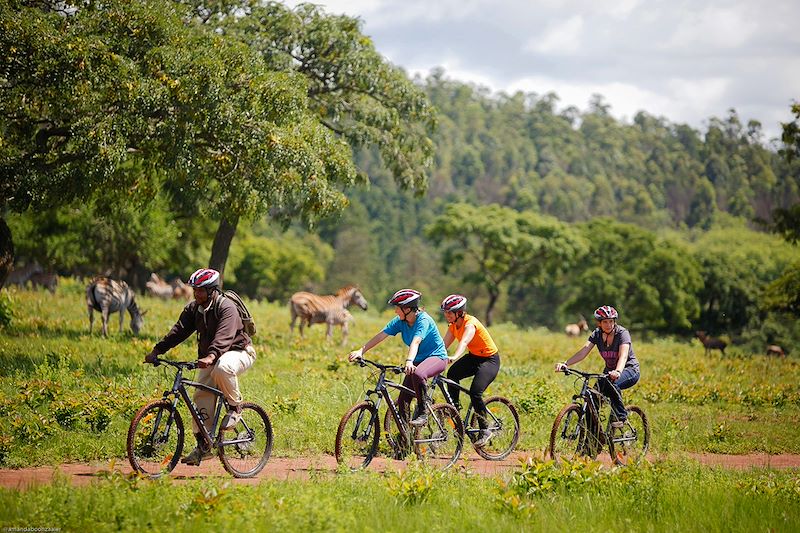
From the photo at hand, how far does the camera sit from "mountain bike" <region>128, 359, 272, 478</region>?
876cm

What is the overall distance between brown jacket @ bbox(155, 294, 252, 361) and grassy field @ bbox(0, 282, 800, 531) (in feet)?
2.84

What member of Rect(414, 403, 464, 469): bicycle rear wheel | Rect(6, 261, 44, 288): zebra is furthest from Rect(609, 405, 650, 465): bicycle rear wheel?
Rect(6, 261, 44, 288): zebra

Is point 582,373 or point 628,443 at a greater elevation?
point 582,373

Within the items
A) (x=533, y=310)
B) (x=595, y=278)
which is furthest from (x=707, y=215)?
(x=595, y=278)

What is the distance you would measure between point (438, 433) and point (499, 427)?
45.6 inches

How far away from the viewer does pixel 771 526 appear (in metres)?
8.66

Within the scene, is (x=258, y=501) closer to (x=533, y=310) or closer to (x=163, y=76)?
(x=163, y=76)

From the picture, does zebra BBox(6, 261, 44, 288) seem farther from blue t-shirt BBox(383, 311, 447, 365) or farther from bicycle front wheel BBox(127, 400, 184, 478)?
blue t-shirt BBox(383, 311, 447, 365)

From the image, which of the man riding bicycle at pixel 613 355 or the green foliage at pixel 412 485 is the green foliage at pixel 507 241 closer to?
the man riding bicycle at pixel 613 355

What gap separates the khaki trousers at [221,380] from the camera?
9.12 m

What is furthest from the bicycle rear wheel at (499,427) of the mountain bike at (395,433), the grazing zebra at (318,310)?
the grazing zebra at (318,310)

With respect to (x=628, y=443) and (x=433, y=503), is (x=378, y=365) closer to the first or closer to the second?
(x=433, y=503)

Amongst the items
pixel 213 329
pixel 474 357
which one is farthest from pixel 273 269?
pixel 213 329

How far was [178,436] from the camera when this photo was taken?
9016mm
